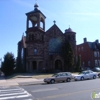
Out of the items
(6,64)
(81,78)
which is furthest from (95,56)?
(81,78)

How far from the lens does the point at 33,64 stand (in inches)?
1828

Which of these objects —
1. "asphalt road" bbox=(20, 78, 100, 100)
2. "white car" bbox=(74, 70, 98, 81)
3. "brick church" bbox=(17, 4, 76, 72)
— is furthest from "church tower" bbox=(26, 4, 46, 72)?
"asphalt road" bbox=(20, 78, 100, 100)

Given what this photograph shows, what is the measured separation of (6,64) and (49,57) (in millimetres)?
12304

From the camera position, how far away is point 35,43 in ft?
147

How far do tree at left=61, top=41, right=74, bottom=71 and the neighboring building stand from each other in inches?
615

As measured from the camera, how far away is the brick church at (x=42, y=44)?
147ft

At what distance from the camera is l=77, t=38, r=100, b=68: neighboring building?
60.0 metres

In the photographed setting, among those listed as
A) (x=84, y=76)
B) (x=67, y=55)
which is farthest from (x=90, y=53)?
(x=84, y=76)

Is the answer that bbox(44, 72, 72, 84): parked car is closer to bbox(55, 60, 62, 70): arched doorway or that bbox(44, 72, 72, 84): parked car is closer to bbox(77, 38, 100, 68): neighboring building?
bbox(55, 60, 62, 70): arched doorway

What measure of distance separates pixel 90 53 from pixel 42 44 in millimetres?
22400

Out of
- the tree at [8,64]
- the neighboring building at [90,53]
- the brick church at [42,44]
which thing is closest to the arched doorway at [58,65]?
the brick church at [42,44]

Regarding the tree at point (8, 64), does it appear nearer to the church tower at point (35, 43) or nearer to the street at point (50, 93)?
the church tower at point (35, 43)

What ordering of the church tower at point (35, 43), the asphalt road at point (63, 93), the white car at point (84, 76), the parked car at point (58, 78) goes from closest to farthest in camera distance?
the asphalt road at point (63, 93)
the parked car at point (58, 78)
the white car at point (84, 76)
the church tower at point (35, 43)

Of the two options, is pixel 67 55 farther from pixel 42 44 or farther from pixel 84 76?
pixel 84 76
